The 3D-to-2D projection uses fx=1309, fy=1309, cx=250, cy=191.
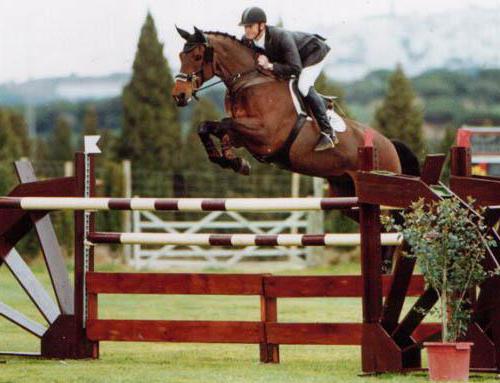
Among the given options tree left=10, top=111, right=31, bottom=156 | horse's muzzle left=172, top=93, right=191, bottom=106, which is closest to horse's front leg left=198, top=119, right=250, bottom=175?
horse's muzzle left=172, top=93, right=191, bottom=106

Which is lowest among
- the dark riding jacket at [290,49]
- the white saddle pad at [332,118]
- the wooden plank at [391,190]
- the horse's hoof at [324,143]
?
the wooden plank at [391,190]

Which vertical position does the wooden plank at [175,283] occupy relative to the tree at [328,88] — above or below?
below

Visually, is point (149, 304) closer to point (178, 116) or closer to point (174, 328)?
point (174, 328)

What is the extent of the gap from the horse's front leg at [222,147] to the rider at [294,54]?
635 mm

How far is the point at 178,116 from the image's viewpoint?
876 inches

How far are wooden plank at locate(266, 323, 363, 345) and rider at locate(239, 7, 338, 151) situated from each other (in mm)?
3072

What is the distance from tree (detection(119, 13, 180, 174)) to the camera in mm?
21578

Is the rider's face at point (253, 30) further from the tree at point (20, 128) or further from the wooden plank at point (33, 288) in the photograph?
the tree at point (20, 128)

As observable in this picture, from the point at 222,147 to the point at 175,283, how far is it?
2343mm

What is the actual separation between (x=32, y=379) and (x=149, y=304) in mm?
6374

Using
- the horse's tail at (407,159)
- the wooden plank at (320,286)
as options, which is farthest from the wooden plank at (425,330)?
the horse's tail at (407,159)

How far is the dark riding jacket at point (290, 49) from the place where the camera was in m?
9.51

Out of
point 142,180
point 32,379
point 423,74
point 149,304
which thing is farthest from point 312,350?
point 423,74

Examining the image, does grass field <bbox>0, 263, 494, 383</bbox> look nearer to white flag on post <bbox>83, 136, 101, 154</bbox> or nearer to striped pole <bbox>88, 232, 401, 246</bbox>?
striped pole <bbox>88, 232, 401, 246</bbox>
